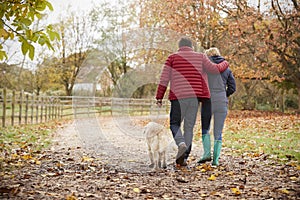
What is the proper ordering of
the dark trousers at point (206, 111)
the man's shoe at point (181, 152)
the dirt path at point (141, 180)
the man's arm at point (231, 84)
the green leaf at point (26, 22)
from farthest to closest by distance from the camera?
1. the man's arm at point (231, 84)
2. the dark trousers at point (206, 111)
3. the man's shoe at point (181, 152)
4. the green leaf at point (26, 22)
5. the dirt path at point (141, 180)

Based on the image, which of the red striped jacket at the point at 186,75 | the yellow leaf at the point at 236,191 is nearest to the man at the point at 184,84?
the red striped jacket at the point at 186,75

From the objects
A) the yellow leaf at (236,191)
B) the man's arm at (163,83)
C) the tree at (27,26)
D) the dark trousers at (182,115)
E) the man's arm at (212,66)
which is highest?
the tree at (27,26)

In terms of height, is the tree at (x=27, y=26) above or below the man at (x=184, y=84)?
above

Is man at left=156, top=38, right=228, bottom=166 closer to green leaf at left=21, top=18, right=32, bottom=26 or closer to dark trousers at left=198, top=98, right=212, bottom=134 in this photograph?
dark trousers at left=198, top=98, right=212, bottom=134

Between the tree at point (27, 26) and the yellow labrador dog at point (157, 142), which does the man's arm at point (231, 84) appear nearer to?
the yellow labrador dog at point (157, 142)

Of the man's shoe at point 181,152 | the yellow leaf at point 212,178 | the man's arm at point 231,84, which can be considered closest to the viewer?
the yellow leaf at point 212,178

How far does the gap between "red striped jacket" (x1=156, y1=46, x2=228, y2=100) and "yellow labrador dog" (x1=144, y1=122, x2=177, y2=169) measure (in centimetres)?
43

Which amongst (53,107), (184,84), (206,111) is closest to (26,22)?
(184,84)

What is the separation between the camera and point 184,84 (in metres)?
5.18

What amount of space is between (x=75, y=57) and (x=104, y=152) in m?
20.9

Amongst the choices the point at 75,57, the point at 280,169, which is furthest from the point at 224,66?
the point at 75,57

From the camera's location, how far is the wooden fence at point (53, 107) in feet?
42.2

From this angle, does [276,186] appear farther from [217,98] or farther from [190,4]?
[190,4]

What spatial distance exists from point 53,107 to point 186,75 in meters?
14.3
